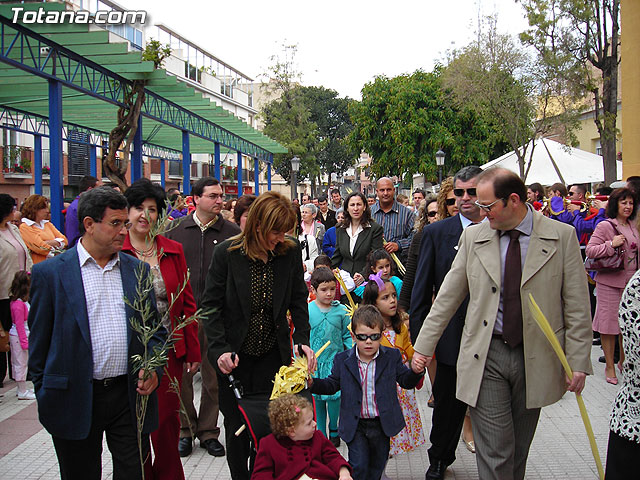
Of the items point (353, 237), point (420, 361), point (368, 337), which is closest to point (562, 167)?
point (353, 237)

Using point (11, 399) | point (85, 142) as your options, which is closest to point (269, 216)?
point (11, 399)

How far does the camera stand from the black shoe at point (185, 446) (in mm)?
5445

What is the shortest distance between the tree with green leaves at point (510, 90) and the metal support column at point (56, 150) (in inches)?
701

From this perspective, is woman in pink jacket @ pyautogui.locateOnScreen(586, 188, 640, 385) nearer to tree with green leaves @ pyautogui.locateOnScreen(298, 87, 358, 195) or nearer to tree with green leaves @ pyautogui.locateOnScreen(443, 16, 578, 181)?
tree with green leaves @ pyautogui.locateOnScreen(443, 16, 578, 181)

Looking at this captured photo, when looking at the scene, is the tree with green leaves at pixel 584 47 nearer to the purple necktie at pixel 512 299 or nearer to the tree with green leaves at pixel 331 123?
the purple necktie at pixel 512 299

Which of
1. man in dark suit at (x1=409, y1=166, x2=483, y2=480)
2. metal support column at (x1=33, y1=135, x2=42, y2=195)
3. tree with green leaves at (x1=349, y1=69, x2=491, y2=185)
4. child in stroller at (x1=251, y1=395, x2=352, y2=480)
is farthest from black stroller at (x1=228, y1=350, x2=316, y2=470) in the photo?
tree with green leaves at (x1=349, y1=69, x2=491, y2=185)

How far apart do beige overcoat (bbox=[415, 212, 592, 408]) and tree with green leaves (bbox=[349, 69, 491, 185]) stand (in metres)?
36.0

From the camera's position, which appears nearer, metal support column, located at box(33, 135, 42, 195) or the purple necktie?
the purple necktie

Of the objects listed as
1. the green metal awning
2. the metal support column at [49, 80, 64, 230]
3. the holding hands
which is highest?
the green metal awning

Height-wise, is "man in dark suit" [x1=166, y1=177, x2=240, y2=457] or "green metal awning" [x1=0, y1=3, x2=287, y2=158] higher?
"green metal awning" [x1=0, y1=3, x2=287, y2=158]

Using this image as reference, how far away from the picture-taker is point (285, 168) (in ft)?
203

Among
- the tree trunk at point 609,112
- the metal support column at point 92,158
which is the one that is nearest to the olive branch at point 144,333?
the tree trunk at point 609,112

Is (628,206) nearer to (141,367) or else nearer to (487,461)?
(487,461)

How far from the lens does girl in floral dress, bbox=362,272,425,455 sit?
512 cm
